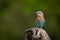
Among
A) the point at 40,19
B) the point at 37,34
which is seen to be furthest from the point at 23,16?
the point at 37,34

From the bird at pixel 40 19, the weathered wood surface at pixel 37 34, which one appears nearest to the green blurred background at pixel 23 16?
the bird at pixel 40 19

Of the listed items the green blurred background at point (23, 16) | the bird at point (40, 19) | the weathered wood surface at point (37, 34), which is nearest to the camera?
the weathered wood surface at point (37, 34)

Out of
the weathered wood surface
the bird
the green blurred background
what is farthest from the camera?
the green blurred background

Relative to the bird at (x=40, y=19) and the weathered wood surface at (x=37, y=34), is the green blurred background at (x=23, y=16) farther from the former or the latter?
the weathered wood surface at (x=37, y=34)

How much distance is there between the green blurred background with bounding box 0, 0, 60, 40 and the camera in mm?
4484

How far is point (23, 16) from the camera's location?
199 inches

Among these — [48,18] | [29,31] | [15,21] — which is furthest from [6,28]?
[29,31]

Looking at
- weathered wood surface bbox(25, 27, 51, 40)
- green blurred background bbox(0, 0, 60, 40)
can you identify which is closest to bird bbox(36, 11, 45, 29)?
weathered wood surface bbox(25, 27, 51, 40)

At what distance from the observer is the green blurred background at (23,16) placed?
14.7 ft

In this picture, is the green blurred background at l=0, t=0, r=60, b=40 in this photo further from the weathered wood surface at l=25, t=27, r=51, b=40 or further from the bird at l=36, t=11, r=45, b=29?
the weathered wood surface at l=25, t=27, r=51, b=40

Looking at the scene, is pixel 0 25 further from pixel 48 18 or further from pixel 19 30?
pixel 48 18

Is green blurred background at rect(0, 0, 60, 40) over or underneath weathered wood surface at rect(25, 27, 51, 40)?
underneath

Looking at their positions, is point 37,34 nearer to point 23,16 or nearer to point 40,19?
point 40,19

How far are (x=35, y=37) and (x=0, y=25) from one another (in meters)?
2.64
